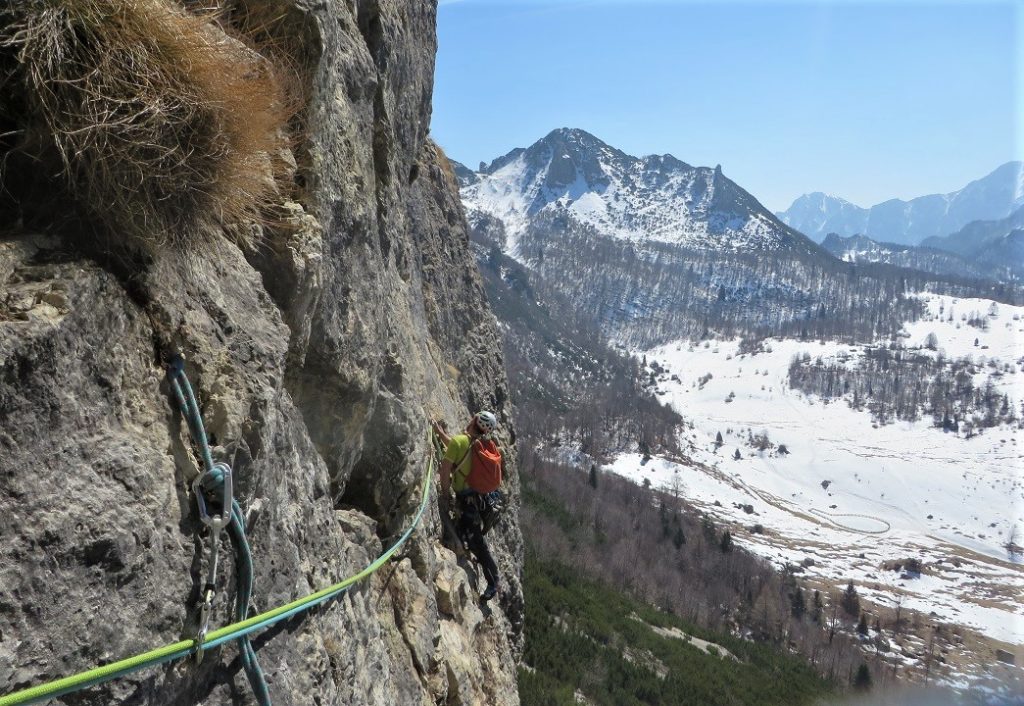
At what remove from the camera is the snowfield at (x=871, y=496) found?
356ft

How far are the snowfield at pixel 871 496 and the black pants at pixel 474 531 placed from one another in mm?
112208

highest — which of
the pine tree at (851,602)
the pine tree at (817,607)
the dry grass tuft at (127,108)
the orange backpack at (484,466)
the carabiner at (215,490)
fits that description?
the dry grass tuft at (127,108)

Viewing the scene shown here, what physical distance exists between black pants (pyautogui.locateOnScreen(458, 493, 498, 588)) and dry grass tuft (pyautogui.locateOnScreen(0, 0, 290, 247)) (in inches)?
239

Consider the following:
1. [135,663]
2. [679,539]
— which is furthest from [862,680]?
[135,663]

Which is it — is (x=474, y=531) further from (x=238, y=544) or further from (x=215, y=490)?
(x=215, y=490)

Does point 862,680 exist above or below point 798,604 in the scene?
above

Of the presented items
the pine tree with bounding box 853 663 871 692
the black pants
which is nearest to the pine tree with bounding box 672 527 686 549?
the pine tree with bounding box 853 663 871 692

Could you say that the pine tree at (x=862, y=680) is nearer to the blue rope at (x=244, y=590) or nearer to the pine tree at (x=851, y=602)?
the pine tree at (x=851, y=602)

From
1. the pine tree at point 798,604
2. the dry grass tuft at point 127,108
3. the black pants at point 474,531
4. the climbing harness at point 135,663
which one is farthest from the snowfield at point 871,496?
the dry grass tuft at point 127,108

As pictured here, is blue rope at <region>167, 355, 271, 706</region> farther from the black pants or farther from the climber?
the black pants

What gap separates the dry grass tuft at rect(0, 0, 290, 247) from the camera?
2.75m

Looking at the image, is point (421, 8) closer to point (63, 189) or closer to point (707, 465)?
point (63, 189)

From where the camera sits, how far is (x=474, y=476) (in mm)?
8258

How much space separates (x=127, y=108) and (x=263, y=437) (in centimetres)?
175
